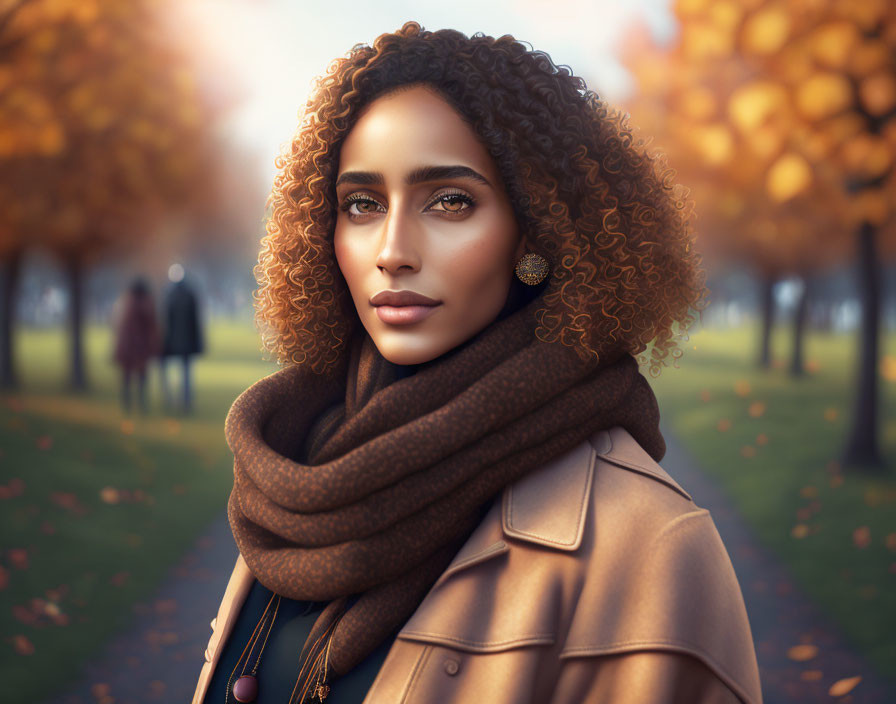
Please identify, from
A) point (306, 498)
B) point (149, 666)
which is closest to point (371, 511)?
point (306, 498)

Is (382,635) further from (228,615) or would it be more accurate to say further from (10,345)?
(10,345)

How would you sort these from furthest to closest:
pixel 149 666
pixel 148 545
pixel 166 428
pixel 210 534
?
pixel 166 428 < pixel 210 534 < pixel 148 545 < pixel 149 666

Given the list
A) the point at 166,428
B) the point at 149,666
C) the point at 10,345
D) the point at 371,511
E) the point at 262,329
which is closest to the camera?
the point at 371,511

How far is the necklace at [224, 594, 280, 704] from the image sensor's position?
1710 mm

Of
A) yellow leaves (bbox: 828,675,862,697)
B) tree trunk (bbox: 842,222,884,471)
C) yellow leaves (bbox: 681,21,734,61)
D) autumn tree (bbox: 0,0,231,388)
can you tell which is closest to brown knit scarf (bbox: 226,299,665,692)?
yellow leaves (bbox: 828,675,862,697)

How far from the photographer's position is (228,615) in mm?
1880

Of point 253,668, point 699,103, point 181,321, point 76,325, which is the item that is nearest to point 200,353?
point 181,321

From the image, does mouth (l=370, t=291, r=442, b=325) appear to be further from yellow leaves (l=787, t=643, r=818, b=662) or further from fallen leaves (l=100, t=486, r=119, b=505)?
fallen leaves (l=100, t=486, r=119, b=505)

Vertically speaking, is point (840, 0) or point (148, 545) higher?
point (840, 0)

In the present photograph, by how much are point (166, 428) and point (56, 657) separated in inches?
240

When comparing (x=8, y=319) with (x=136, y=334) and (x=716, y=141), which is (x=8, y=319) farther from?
(x=716, y=141)

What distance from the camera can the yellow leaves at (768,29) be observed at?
206 inches

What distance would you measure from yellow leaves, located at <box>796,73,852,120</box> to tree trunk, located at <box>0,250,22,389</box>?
11.2 meters

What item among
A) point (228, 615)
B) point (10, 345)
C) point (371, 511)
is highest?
point (371, 511)
